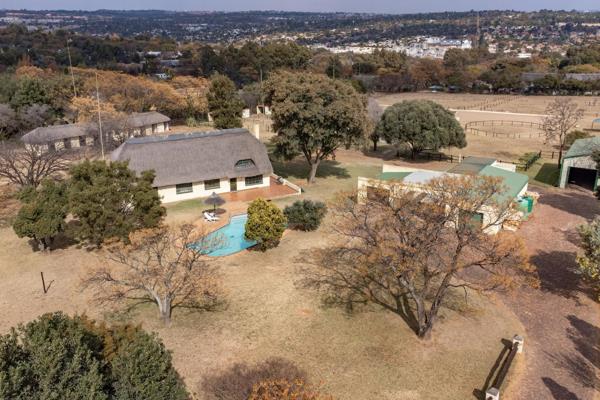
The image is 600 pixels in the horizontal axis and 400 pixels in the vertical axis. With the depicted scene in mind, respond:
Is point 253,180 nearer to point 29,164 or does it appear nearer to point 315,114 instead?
point 315,114

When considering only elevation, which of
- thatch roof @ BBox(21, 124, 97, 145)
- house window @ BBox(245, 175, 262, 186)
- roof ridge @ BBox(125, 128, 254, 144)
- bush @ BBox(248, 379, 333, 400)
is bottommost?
house window @ BBox(245, 175, 262, 186)

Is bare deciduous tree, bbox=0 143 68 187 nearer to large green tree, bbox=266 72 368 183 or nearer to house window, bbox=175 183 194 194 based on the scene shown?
house window, bbox=175 183 194 194

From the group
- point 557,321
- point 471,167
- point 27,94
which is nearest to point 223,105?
point 27,94

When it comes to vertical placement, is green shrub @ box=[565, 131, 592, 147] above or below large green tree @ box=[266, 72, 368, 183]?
below

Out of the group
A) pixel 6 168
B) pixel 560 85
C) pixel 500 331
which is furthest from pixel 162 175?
pixel 560 85

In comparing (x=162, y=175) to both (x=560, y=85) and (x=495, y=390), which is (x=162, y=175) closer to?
(x=495, y=390)

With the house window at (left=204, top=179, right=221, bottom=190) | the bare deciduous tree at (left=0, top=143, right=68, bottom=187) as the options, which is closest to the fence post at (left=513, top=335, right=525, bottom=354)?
the house window at (left=204, top=179, right=221, bottom=190)
